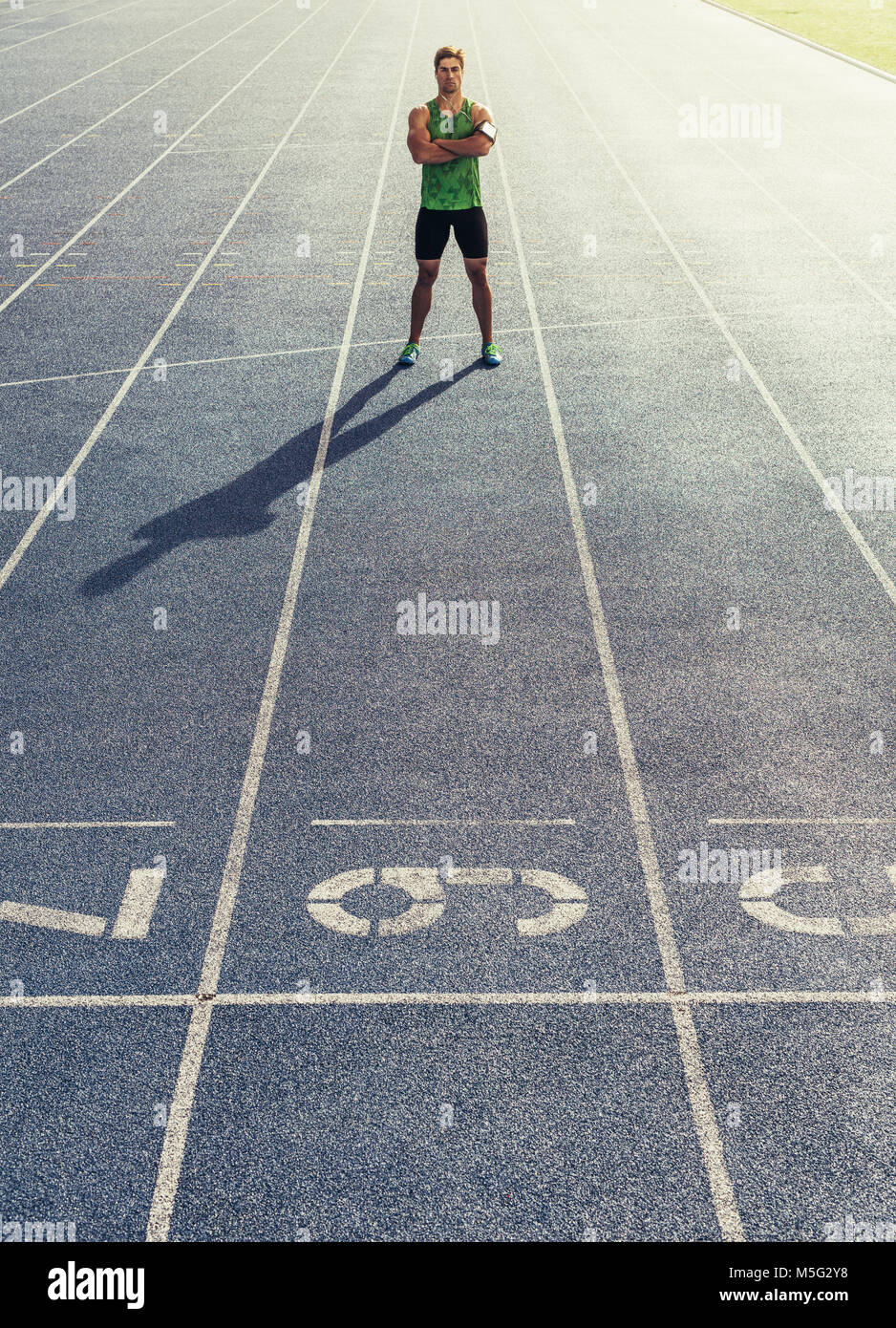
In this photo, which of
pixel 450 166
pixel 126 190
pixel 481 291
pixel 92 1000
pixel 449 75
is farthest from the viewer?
pixel 126 190

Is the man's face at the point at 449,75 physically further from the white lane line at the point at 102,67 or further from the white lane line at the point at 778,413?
the white lane line at the point at 102,67

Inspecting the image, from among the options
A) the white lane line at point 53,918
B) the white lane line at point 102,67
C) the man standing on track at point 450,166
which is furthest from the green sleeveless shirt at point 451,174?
the white lane line at point 102,67

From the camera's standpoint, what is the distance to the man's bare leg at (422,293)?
308 inches

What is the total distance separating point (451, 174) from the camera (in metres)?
7.50

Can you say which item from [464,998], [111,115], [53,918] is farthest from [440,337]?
[111,115]

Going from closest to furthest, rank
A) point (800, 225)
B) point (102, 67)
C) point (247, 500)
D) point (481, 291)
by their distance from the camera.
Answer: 1. point (247, 500)
2. point (481, 291)
3. point (800, 225)
4. point (102, 67)

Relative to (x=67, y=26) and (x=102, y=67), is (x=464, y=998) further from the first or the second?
(x=67, y=26)

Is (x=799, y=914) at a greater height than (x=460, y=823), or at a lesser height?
lesser

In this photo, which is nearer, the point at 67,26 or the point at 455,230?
the point at 455,230

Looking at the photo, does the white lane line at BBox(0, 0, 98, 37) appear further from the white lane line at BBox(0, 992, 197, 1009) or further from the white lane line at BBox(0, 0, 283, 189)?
the white lane line at BBox(0, 992, 197, 1009)

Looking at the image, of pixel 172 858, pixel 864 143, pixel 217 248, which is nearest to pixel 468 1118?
pixel 172 858

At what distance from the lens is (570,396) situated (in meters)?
8.15

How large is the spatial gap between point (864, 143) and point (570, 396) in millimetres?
9395

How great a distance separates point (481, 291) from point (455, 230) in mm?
492
